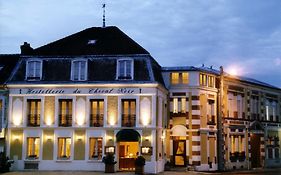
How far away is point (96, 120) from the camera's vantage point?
123ft

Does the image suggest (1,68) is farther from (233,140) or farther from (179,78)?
(233,140)

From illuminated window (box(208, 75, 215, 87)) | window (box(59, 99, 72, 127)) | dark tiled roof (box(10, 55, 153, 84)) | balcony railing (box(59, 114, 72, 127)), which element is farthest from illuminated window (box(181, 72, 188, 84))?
balcony railing (box(59, 114, 72, 127))

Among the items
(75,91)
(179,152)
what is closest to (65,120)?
(75,91)

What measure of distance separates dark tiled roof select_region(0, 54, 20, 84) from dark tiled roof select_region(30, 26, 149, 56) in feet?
10.5

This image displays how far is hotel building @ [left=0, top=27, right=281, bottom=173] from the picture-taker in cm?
3716

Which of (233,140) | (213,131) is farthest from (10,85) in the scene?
(233,140)

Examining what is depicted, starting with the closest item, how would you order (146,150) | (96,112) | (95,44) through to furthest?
1. (146,150)
2. (96,112)
3. (95,44)

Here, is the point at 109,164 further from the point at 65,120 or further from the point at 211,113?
the point at 211,113

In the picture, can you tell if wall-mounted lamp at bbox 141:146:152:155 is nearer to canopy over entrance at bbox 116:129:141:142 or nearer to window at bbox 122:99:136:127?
canopy over entrance at bbox 116:129:141:142

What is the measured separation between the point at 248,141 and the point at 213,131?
5748mm

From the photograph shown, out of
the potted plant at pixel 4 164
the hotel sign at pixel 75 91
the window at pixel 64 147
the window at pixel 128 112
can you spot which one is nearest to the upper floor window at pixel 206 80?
the hotel sign at pixel 75 91

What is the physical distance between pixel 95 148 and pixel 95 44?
830 cm

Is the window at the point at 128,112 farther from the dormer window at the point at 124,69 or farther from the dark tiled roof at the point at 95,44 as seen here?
the dark tiled roof at the point at 95,44

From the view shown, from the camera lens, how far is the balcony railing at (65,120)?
37.7 m
